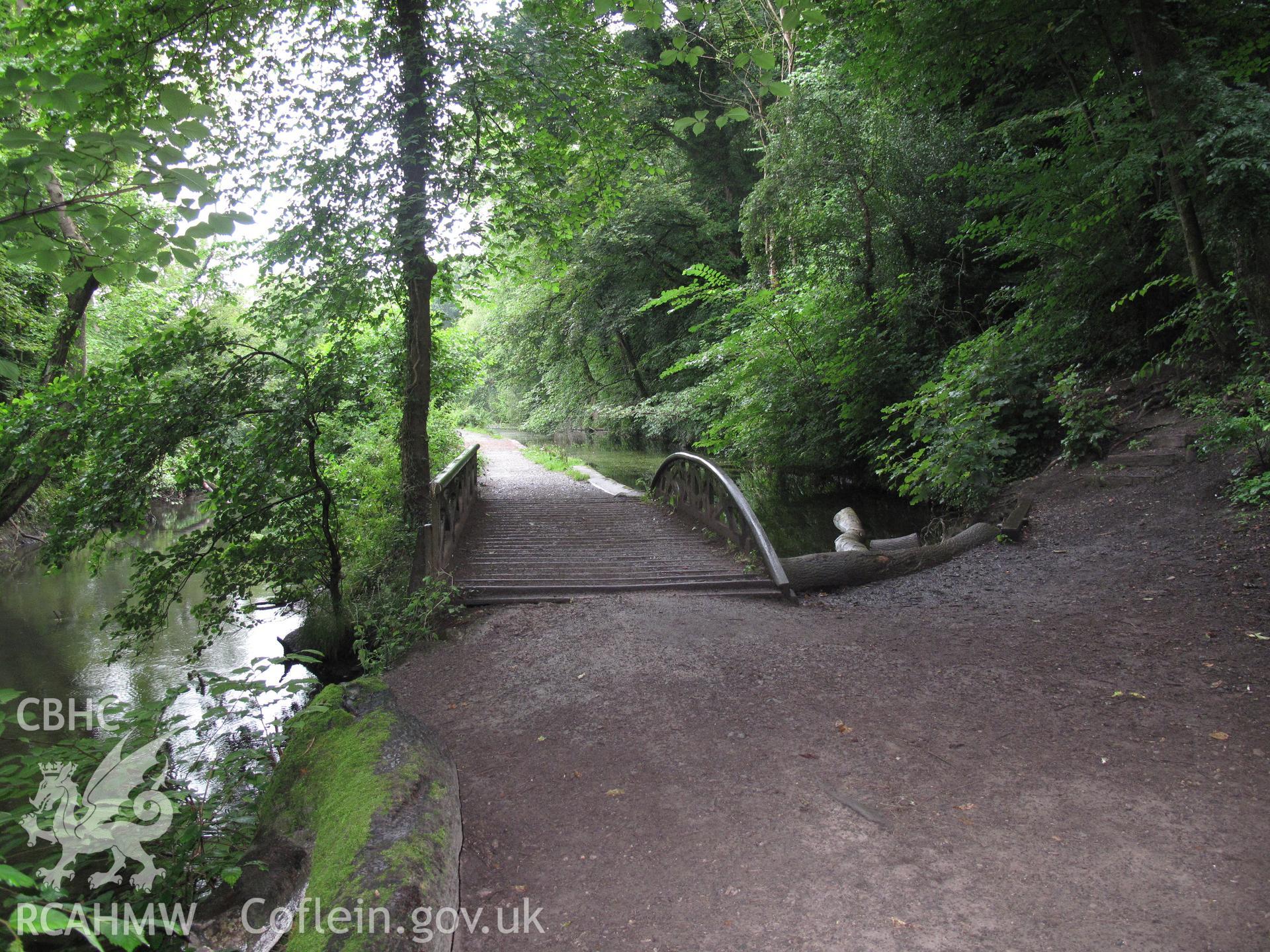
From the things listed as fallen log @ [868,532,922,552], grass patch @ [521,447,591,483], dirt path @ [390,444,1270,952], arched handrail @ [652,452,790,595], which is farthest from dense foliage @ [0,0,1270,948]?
grass patch @ [521,447,591,483]

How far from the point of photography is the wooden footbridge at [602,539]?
721 cm

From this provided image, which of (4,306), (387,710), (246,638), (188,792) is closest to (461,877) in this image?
(387,710)

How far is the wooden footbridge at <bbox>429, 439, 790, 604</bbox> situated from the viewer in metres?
7.21

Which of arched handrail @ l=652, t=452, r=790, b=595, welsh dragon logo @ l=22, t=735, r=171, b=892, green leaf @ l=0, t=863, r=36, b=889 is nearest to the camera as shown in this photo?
green leaf @ l=0, t=863, r=36, b=889

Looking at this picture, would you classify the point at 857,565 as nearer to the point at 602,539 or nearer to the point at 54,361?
the point at 602,539

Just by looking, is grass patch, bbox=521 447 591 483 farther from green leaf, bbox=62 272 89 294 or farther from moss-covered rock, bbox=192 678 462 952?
green leaf, bbox=62 272 89 294

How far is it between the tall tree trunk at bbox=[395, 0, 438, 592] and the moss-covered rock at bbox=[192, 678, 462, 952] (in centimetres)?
331

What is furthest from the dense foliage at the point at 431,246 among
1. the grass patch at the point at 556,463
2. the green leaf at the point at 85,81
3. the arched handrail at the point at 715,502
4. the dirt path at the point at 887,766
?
the grass patch at the point at 556,463

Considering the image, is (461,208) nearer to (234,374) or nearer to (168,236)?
(234,374)

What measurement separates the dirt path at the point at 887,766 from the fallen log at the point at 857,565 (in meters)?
1.12

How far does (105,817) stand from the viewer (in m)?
2.61

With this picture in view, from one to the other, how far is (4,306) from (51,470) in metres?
4.06

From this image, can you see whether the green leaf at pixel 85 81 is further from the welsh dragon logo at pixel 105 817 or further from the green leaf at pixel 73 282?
the welsh dragon logo at pixel 105 817

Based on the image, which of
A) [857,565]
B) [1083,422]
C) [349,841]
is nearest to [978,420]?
[1083,422]
